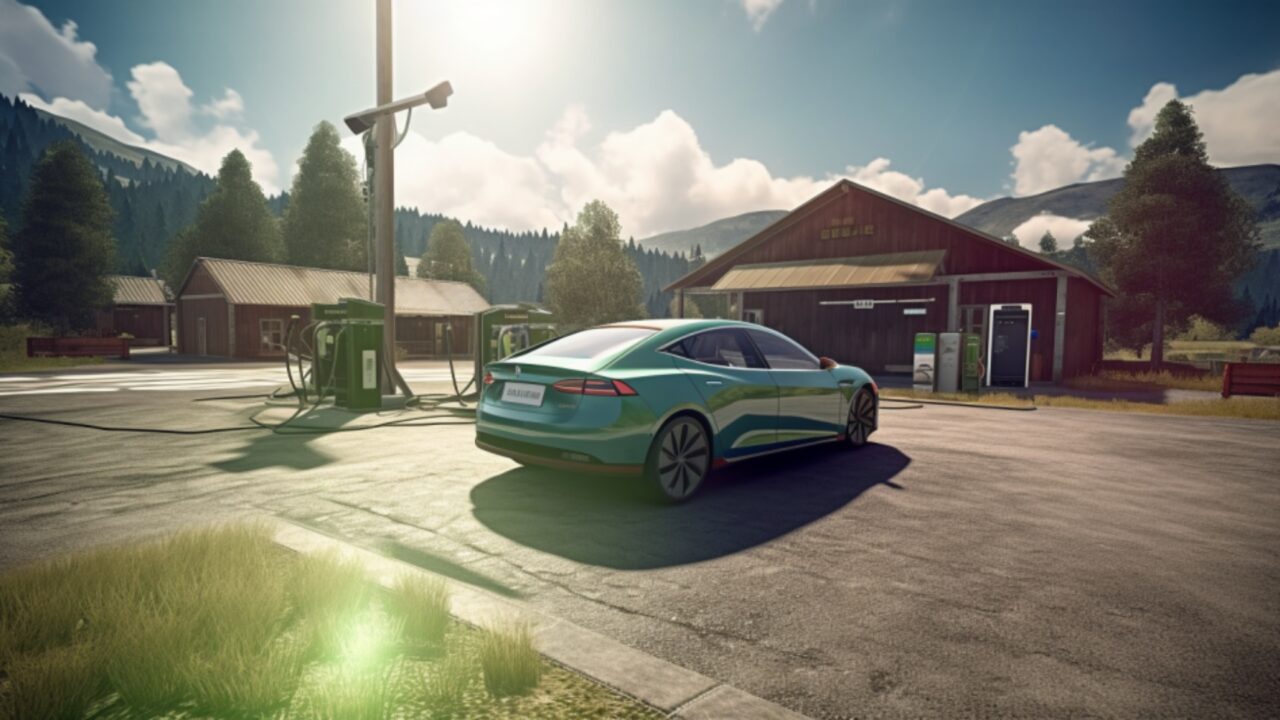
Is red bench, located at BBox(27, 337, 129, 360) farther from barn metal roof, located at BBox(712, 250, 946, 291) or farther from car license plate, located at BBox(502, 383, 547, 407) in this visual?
car license plate, located at BBox(502, 383, 547, 407)

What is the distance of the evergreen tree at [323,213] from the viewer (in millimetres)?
57438

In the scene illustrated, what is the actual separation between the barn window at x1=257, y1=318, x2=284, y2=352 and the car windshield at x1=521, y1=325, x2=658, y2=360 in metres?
36.4

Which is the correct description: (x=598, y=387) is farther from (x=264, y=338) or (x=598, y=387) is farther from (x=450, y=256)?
(x=450, y=256)

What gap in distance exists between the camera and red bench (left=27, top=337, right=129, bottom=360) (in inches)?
1135

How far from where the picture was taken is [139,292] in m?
56.7

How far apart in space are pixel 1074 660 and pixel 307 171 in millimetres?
65927

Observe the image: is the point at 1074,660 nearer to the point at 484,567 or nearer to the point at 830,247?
the point at 484,567

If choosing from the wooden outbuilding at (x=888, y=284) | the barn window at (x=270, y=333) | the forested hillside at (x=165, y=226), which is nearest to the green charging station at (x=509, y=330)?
the wooden outbuilding at (x=888, y=284)

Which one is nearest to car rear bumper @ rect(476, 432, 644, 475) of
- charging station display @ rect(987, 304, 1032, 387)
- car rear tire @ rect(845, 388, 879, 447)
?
car rear tire @ rect(845, 388, 879, 447)

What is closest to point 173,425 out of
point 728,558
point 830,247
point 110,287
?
point 728,558

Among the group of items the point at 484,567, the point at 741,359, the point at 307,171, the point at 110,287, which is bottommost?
the point at 484,567

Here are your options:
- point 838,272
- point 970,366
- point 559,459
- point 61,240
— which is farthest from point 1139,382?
point 61,240

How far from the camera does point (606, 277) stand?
62188 mm

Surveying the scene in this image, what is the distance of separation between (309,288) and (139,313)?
92.5 feet
